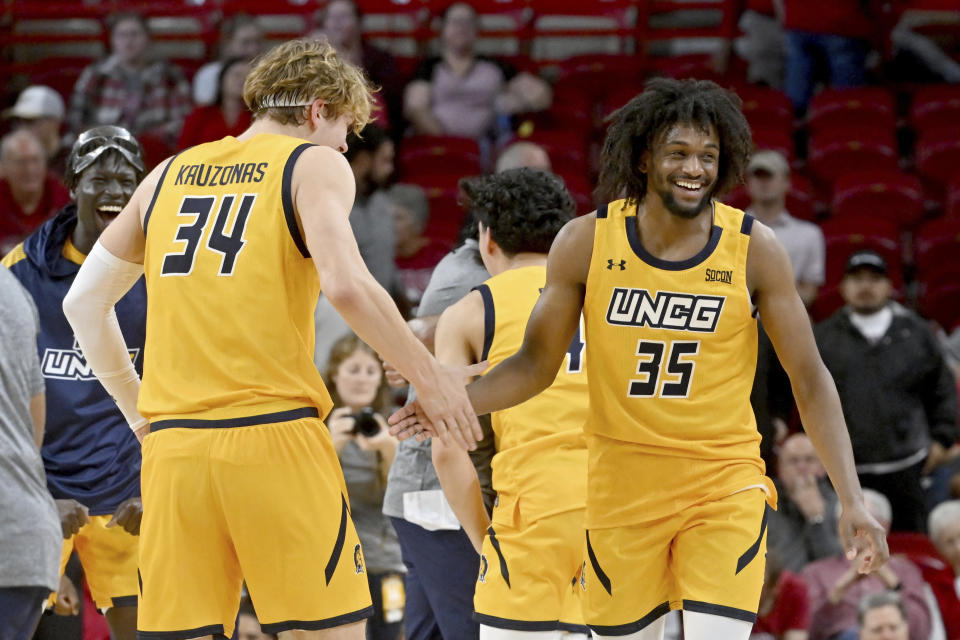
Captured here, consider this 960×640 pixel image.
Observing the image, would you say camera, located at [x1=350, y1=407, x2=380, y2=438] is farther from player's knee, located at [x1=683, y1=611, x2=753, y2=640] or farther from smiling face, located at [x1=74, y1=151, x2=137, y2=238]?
player's knee, located at [x1=683, y1=611, x2=753, y2=640]

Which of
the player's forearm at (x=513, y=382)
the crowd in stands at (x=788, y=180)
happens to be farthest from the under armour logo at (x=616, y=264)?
the crowd in stands at (x=788, y=180)

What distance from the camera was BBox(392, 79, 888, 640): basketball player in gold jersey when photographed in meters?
3.97

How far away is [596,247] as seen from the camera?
4.07 metres

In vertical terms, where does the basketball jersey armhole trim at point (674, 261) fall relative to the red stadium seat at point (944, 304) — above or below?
above

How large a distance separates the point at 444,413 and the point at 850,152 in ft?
26.2

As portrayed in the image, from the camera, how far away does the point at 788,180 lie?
31.8 feet

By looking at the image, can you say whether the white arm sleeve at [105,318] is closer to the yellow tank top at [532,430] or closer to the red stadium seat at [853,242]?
the yellow tank top at [532,430]

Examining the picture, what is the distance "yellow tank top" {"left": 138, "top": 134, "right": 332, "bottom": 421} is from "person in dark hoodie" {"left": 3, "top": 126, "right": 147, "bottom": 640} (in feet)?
4.84

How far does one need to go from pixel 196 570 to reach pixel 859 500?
185cm

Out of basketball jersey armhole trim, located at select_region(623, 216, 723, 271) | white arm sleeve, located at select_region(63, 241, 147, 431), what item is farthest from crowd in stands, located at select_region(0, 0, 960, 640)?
basketball jersey armhole trim, located at select_region(623, 216, 723, 271)

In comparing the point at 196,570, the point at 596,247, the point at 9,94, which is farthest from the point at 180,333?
the point at 9,94

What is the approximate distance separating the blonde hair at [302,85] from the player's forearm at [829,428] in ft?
4.94

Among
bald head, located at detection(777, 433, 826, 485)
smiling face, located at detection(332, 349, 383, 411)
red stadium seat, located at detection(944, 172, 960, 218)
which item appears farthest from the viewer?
red stadium seat, located at detection(944, 172, 960, 218)

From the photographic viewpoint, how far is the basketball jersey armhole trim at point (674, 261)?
4000 mm
